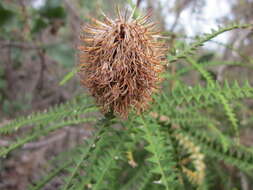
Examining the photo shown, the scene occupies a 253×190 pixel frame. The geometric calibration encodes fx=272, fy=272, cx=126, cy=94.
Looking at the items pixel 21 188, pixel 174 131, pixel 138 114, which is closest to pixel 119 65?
pixel 138 114

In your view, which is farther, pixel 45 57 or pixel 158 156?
pixel 45 57

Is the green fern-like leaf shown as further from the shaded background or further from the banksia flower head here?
the shaded background

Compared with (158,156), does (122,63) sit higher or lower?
higher

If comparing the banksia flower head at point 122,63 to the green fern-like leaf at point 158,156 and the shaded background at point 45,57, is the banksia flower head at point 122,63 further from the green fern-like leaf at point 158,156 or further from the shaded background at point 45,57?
the shaded background at point 45,57

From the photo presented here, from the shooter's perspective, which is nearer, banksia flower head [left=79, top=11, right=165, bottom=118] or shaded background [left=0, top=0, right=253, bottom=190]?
banksia flower head [left=79, top=11, right=165, bottom=118]

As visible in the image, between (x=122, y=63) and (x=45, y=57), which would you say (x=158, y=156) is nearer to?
(x=122, y=63)

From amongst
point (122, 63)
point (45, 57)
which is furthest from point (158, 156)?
point (45, 57)

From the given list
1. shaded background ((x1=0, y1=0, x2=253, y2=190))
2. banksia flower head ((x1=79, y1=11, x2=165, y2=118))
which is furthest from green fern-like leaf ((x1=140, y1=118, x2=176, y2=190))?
shaded background ((x1=0, y1=0, x2=253, y2=190))

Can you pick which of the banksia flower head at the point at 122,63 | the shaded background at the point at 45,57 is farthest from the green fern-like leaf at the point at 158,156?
the shaded background at the point at 45,57

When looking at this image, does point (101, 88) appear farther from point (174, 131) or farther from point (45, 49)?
point (45, 49)
